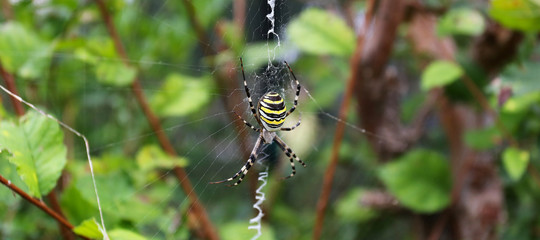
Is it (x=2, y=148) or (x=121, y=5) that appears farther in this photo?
(x=121, y=5)

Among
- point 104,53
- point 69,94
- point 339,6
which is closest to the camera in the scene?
point 104,53

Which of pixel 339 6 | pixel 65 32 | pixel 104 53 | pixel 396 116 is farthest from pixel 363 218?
pixel 65 32

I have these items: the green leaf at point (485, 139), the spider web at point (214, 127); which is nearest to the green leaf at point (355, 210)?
the spider web at point (214, 127)

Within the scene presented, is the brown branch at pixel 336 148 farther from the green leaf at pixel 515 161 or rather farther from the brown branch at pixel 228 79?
the green leaf at pixel 515 161

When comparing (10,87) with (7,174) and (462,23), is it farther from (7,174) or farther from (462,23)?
(462,23)

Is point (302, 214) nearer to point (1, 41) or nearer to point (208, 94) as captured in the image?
point (208, 94)

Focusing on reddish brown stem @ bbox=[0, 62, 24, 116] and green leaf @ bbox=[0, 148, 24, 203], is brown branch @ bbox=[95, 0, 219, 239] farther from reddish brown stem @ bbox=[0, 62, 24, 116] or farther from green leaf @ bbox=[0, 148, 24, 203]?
green leaf @ bbox=[0, 148, 24, 203]
